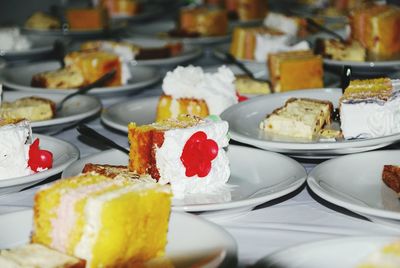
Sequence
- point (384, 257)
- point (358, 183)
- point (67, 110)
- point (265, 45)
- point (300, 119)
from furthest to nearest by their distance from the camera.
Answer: point (265, 45)
point (67, 110)
point (300, 119)
point (358, 183)
point (384, 257)

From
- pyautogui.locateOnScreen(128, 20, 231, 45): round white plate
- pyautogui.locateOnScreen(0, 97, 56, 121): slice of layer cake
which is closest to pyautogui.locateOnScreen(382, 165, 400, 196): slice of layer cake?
pyautogui.locateOnScreen(0, 97, 56, 121): slice of layer cake

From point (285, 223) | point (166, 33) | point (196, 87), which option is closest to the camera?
point (285, 223)

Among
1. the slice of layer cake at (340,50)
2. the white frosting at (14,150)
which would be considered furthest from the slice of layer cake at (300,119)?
the slice of layer cake at (340,50)

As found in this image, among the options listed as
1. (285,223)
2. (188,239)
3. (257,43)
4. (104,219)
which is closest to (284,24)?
(257,43)

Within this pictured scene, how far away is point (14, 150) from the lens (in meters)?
1.86

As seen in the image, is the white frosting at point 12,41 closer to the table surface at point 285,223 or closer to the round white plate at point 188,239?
the table surface at point 285,223

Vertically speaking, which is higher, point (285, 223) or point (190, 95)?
point (190, 95)

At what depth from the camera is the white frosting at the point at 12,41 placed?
3721 millimetres

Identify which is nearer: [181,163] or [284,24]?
[181,163]

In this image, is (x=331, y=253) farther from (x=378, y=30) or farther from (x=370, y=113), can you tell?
(x=378, y=30)

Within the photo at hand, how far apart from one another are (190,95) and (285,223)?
0.86 metres

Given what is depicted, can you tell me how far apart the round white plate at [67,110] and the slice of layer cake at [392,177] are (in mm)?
1007

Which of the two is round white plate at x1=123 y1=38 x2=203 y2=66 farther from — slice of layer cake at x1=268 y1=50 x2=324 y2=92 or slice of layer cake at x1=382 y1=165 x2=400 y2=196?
slice of layer cake at x1=382 y1=165 x2=400 y2=196

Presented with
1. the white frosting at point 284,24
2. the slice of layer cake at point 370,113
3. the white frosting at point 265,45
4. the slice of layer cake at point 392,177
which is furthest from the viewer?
the white frosting at point 284,24
